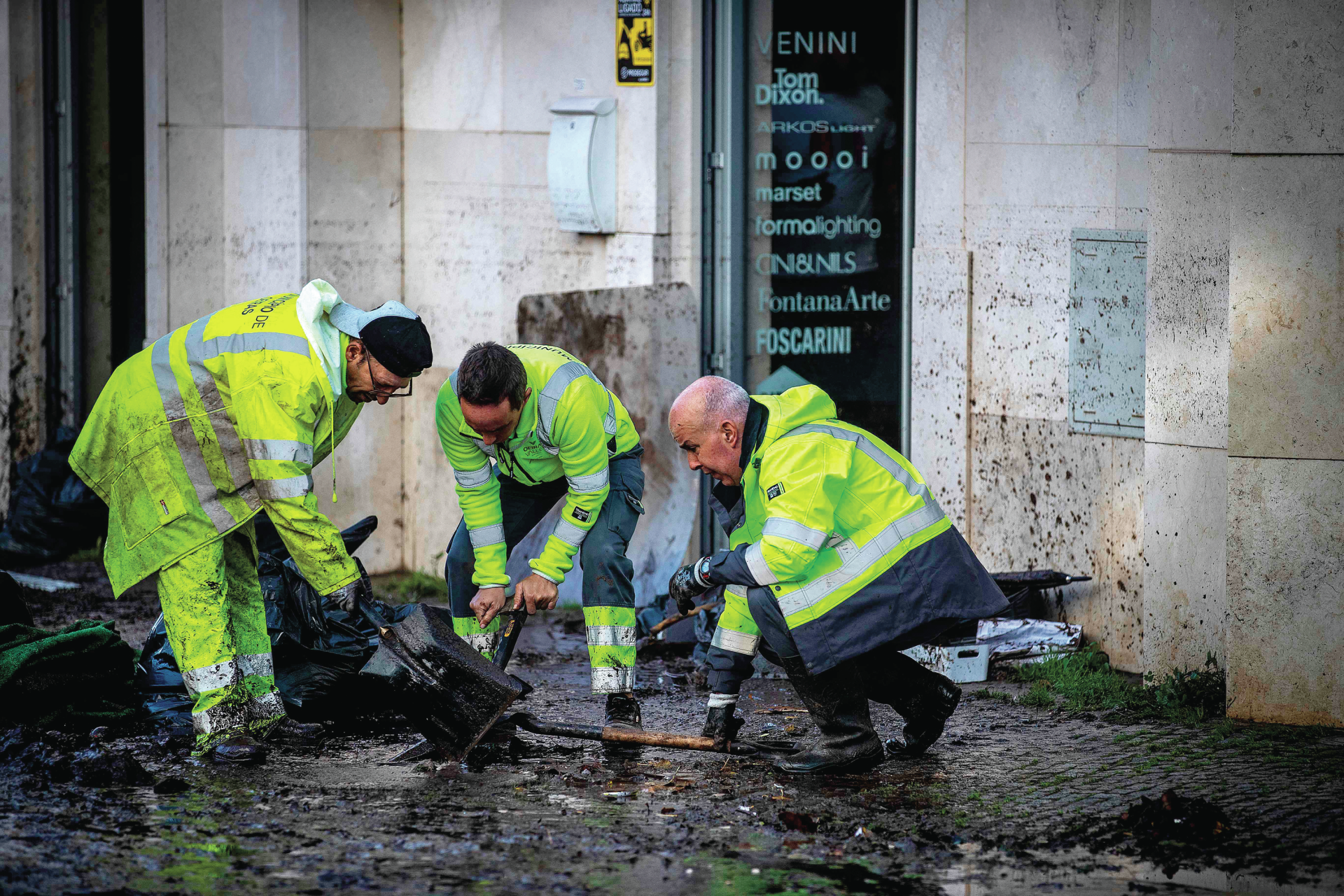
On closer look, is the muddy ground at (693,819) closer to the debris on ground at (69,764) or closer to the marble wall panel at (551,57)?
the debris on ground at (69,764)

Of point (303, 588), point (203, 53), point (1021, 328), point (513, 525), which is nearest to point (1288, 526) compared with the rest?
point (1021, 328)

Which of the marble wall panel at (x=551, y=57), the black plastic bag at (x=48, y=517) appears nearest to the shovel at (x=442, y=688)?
the marble wall panel at (x=551, y=57)

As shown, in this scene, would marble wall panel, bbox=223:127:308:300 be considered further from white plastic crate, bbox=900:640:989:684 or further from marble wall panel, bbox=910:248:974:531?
white plastic crate, bbox=900:640:989:684

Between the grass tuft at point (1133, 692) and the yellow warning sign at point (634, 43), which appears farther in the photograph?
the yellow warning sign at point (634, 43)

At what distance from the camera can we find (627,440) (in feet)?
19.2

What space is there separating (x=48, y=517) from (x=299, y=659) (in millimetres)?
4038

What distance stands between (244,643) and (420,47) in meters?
4.39

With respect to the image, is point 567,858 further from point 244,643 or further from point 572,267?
point 572,267

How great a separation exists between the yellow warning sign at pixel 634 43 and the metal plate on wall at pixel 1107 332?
2427mm

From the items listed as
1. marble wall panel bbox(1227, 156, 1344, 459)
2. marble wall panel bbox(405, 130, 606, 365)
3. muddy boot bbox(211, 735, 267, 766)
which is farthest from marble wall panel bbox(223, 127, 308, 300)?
marble wall panel bbox(1227, 156, 1344, 459)

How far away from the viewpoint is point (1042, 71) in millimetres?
7090

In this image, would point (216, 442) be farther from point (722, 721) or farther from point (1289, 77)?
point (1289, 77)

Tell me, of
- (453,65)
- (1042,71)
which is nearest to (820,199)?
(1042,71)

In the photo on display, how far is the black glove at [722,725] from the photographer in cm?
537
